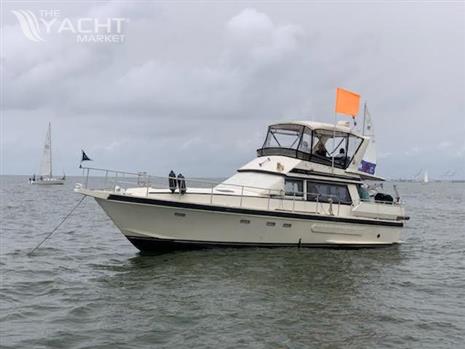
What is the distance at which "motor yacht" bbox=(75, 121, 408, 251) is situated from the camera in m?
15.4

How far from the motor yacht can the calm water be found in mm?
545

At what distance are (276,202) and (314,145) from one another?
3084 mm

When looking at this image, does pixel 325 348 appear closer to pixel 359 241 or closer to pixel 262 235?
pixel 262 235

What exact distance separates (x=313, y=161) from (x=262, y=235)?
135 inches

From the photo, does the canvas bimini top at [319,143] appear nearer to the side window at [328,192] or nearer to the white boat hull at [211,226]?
the side window at [328,192]

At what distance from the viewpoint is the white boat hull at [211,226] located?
15.2 metres

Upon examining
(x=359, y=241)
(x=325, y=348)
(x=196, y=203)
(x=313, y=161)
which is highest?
(x=313, y=161)

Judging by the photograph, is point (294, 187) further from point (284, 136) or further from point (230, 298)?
point (230, 298)

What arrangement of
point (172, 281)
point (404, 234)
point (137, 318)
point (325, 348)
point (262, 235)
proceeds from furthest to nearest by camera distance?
point (404, 234) < point (262, 235) < point (172, 281) < point (137, 318) < point (325, 348)

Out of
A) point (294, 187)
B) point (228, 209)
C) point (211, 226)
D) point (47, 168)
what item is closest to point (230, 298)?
point (228, 209)

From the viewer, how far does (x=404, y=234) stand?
25109mm

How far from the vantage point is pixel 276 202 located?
16.6 meters

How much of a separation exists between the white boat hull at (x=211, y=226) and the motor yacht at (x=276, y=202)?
0.10ft

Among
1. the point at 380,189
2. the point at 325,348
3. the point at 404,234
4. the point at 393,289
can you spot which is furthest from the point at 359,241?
the point at 325,348
